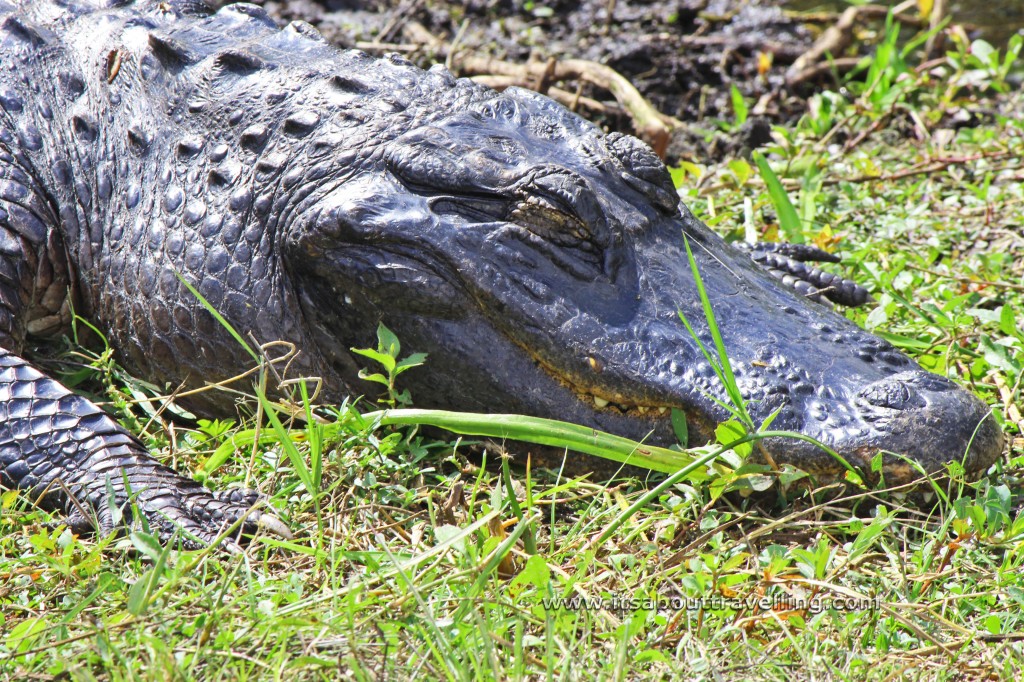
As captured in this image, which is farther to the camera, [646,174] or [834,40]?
[834,40]

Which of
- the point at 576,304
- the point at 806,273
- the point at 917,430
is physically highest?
the point at 576,304

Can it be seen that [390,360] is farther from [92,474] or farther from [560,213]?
[92,474]

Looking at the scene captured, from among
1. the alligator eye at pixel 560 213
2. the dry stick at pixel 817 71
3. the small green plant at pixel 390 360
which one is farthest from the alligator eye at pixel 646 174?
the dry stick at pixel 817 71

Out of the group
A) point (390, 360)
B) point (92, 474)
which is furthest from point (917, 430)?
point (92, 474)

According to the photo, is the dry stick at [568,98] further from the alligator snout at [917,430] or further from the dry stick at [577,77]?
the alligator snout at [917,430]

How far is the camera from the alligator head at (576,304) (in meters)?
2.53

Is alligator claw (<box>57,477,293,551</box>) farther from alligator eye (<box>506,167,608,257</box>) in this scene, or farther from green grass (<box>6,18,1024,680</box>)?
alligator eye (<box>506,167,608,257</box>)

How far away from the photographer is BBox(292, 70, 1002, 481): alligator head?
2.53 m

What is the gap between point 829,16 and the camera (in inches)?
279

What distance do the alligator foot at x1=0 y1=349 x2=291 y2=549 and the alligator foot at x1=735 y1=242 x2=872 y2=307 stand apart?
2.02 metres

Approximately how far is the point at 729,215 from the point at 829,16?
337cm

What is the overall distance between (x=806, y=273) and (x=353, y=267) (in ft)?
5.89

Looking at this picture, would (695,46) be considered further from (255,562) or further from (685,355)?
(255,562)

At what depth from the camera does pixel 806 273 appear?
151 inches
